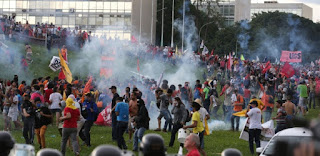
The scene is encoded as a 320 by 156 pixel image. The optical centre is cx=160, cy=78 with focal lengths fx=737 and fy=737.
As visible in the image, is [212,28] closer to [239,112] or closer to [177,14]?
[177,14]

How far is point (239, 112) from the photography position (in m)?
21.4

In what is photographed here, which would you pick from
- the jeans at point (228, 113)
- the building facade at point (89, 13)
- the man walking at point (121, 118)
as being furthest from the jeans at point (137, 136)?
the building facade at point (89, 13)

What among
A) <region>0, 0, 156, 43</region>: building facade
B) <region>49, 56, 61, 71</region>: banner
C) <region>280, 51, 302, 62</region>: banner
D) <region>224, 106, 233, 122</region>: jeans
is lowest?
<region>224, 106, 233, 122</region>: jeans

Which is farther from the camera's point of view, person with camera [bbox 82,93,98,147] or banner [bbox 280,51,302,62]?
banner [bbox 280,51,302,62]

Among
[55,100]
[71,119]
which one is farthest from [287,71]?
[71,119]

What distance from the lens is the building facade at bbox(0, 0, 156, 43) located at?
229 feet

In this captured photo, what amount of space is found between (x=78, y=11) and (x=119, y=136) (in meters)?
56.0

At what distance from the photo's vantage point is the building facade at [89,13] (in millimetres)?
69750

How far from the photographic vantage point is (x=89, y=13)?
235ft

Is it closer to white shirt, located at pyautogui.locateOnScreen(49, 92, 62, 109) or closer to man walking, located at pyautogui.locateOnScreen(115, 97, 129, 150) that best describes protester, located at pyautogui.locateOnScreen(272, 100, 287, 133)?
man walking, located at pyautogui.locateOnScreen(115, 97, 129, 150)

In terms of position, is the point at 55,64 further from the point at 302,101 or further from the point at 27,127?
the point at 27,127

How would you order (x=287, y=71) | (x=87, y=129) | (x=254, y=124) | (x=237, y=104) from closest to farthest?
(x=254, y=124), (x=87, y=129), (x=237, y=104), (x=287, y=71)

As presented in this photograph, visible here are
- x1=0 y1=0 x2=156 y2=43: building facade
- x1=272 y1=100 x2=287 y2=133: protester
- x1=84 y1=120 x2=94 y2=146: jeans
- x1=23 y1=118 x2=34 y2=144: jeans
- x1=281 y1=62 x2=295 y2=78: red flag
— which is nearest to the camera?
x1=23 y1=118 x2=34 y2=144: jeans

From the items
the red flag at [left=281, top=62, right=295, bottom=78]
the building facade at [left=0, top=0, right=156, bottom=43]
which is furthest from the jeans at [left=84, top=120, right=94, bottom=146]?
the building facade at [left=0, top=0, right=156, bottom=43]
